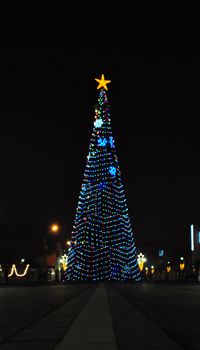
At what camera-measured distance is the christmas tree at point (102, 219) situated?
266 ft

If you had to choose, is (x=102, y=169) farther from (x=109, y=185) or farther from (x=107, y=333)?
(x=107, y=333)

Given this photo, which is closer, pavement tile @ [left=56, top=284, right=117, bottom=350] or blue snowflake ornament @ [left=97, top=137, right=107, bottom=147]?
pavement tile @ [left=56, top=284, right=117, bottom=350]

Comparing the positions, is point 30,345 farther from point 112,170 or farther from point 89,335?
point 112,170

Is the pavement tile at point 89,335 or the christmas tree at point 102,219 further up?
the christmas tree at point 102,219

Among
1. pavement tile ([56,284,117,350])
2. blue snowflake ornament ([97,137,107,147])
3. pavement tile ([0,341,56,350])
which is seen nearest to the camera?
pavement tile ([56,284,117,350])

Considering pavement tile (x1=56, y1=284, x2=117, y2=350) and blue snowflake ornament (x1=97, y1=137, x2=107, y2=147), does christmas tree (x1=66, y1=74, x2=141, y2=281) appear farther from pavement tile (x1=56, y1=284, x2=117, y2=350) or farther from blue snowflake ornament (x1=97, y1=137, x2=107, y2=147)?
pavement tile (x1=56, y1=284, x2=117, y2=350)

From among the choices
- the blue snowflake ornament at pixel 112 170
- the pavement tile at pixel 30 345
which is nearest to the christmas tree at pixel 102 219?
the blue snowflake ornament at pixel 112 170

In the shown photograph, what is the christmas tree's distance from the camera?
81.1 meters

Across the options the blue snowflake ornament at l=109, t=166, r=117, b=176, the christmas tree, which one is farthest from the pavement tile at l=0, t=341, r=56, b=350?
the blue snowflake ornament at l=109, t=166, r=117, b=176

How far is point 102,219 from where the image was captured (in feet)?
274

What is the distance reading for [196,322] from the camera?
1376 centimetres

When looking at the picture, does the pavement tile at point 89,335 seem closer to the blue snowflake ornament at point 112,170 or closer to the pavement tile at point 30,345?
the pavement tile at point 30,345

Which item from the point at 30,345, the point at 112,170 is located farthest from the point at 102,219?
the point at 30,345

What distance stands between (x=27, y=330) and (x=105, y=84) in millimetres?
71621
